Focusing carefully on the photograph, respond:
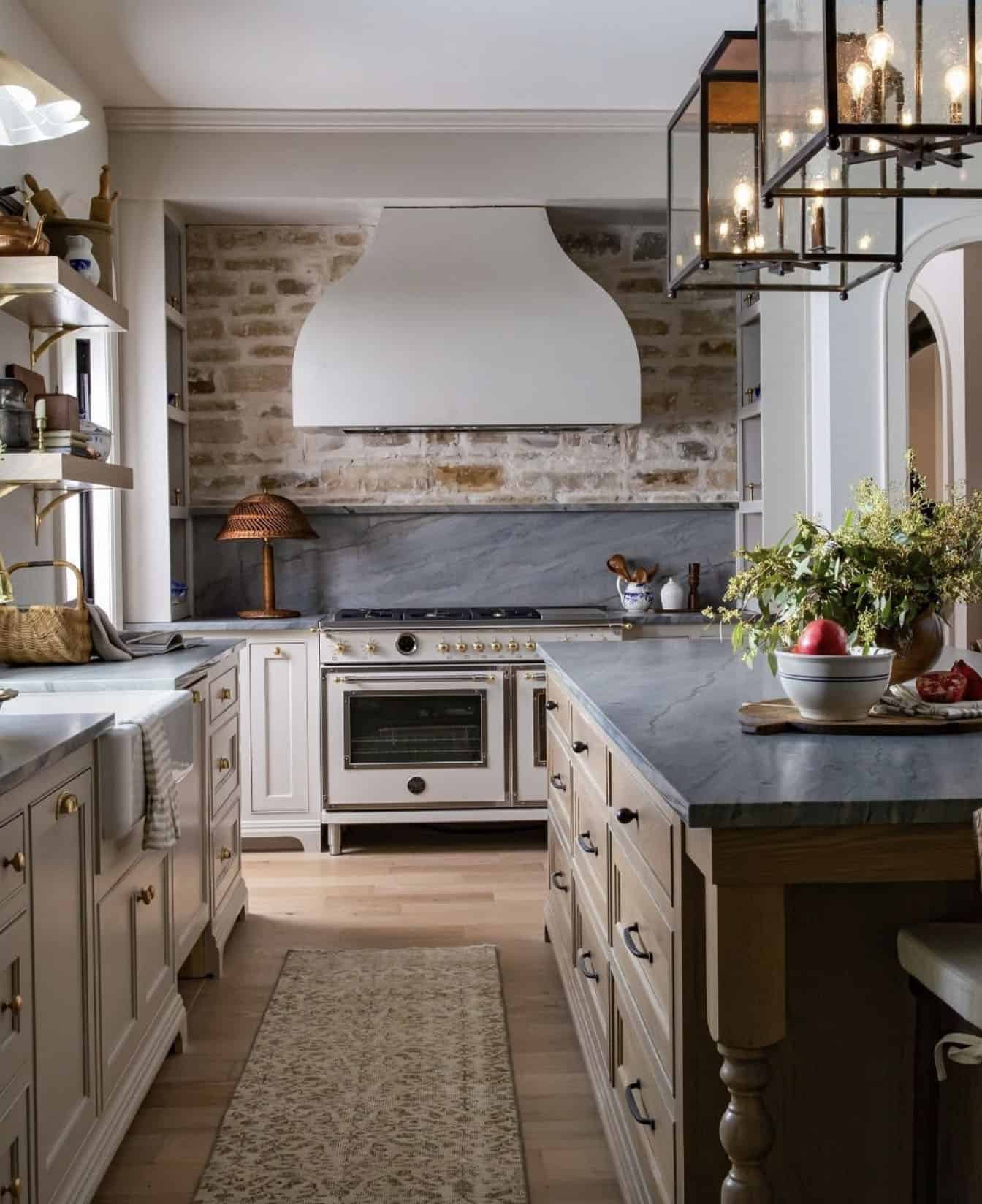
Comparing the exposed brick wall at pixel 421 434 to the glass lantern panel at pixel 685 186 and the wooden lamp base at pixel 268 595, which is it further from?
the glass lantern panel at pixel 685 186

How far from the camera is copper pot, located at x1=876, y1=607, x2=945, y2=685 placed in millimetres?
2289

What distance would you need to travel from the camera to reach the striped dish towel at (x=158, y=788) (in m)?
2.48

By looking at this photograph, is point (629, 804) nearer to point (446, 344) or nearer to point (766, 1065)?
point (766, 1065)

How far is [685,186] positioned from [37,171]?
250 centimetres

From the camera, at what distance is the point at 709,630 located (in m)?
5.09

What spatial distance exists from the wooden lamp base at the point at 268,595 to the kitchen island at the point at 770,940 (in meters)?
3.00

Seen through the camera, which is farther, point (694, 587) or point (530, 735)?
point (694, 587)

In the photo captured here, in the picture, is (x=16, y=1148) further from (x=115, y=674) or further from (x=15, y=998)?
(x=115, y=674)

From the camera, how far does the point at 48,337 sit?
150 inches

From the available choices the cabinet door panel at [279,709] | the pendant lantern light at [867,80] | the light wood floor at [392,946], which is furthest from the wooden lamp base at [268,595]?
the pendant lantern light at [867,80]

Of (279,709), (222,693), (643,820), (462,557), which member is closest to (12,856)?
(643,820)

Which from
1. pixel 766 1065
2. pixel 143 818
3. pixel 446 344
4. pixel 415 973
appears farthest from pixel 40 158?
pixel 766 1065

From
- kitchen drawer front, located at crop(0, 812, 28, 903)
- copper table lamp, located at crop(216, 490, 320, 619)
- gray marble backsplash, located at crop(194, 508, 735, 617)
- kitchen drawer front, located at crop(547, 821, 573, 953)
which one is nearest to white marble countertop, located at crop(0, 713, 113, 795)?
kitchen drawer front, located at crop(0, 812, 28, 903)

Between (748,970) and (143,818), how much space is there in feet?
4.98
